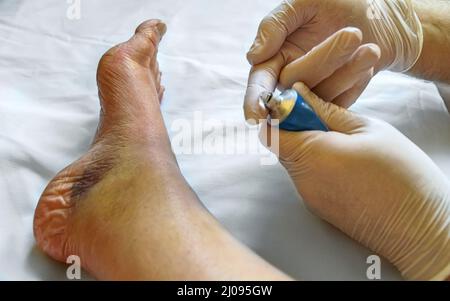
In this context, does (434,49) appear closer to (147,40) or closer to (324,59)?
(324,59)

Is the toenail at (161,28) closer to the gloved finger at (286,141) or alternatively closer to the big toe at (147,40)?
the big toe at (147,40)

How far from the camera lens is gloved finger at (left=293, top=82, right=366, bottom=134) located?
0.81m

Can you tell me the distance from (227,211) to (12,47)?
0.64 metres

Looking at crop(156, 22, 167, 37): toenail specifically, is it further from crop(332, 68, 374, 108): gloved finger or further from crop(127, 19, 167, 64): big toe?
crop(332, 68, 374, 108): gloved finger

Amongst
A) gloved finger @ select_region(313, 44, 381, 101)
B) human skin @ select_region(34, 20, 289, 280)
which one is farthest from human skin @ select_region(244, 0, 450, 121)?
human skin @ select_region(34, 20, 289, 280)

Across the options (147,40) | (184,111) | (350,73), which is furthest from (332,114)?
(147,40)

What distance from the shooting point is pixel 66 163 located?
94 cm

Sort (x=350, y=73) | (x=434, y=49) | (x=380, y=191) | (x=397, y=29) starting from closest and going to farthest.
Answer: (x=380, y=191) → (x=350, y=73) → (x=397, y=29) → (x=434, y=49)

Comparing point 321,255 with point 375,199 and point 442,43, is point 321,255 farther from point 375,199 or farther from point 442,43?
point 442,43

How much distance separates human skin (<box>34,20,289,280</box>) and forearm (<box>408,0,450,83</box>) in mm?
571

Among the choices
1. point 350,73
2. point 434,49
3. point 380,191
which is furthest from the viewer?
point 434,49

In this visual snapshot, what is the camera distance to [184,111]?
1.04 meters

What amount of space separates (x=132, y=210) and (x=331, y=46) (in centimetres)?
40

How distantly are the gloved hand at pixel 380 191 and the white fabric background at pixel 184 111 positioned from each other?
51 mm
